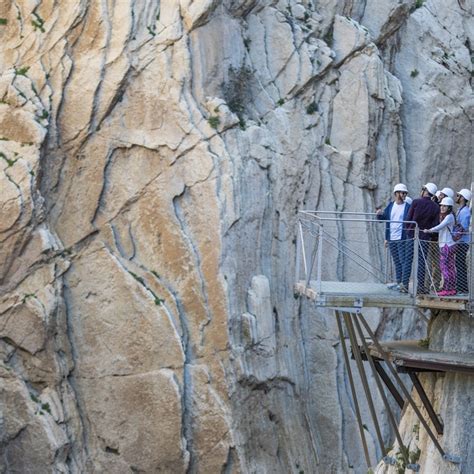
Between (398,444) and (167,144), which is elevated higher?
(167,144)

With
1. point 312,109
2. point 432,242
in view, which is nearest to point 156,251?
point 312,109

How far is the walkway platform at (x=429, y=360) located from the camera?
1888cm

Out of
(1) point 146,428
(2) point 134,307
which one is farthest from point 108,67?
(1) point 146,428

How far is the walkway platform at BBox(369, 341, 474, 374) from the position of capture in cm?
1888

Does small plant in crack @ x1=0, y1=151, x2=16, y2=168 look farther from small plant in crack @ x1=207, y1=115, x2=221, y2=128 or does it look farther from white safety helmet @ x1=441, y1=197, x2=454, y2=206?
white safety helmet @ x1=441, y1=197, x2=454, y2=206

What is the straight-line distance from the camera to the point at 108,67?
27109mm

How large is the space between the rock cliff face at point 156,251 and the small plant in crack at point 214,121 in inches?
1.6

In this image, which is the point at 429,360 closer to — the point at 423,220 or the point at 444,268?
the point at 444,268

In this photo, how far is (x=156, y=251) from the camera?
1056 inches

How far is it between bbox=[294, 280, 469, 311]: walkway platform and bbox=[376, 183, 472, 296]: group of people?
0.23 metres

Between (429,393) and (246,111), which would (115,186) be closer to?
(246,111)

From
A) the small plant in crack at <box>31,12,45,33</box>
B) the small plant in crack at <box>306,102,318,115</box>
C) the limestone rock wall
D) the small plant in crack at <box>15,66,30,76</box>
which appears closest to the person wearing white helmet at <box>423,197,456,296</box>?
the limestone rock wall

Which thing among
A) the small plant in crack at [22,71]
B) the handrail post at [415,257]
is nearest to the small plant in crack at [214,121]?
the small plant in crack at [22,71]

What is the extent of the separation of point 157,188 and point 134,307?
8.46 ft
